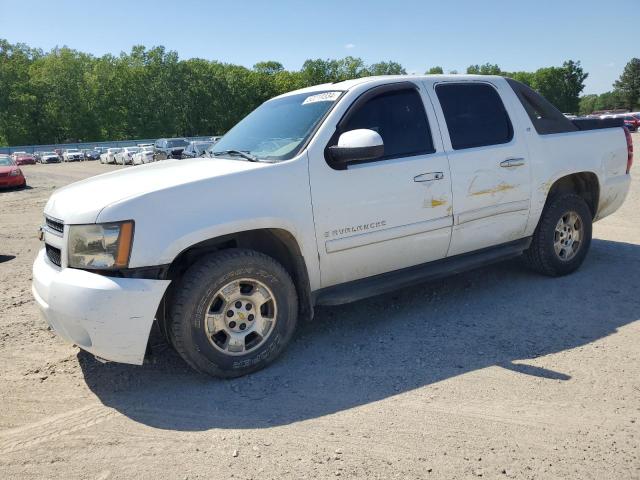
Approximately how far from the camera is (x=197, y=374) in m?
3.48

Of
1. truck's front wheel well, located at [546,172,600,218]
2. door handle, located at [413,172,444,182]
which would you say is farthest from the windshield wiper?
truck's front wheel well, located at [546,172,600,218]

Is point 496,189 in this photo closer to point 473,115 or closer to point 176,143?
point 473,115

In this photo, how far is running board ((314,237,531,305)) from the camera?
12.1 feet

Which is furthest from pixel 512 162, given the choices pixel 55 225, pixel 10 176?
pixel 10 176

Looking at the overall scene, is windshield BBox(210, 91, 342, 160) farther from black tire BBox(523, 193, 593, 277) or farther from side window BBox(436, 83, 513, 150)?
black tire BBox(523, 193, 593, 277)

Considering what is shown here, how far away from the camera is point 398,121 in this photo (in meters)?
3.98

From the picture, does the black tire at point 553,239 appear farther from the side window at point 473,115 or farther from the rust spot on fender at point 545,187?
the side window at point 473,115

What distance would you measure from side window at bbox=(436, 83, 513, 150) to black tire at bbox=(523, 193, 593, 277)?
0.90m

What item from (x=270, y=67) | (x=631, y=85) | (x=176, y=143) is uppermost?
(x=270, y=67)

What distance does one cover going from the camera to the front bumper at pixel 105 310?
9.56ft

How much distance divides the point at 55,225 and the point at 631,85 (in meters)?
128

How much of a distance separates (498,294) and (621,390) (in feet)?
5.78

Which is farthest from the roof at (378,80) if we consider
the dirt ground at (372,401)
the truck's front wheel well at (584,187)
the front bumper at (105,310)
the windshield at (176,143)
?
the windshield at (176,143)

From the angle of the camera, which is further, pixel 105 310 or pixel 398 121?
pixel 398 121
